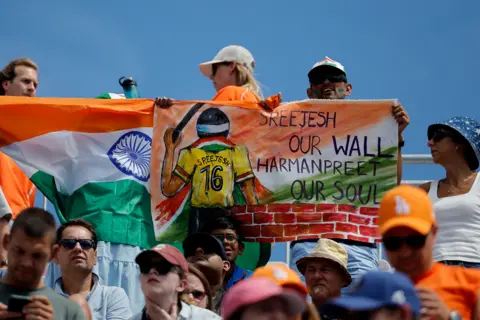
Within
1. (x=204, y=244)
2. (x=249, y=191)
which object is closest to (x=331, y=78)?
(x=249, y=191)

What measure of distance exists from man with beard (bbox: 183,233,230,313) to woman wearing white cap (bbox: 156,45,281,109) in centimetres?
182

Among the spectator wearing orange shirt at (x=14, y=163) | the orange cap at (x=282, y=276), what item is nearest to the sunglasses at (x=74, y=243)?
the spectator wearing orange shirt at (x=14, y=163)

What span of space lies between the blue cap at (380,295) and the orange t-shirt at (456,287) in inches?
32.6

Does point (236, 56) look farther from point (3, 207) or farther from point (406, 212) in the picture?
point (406, 212)

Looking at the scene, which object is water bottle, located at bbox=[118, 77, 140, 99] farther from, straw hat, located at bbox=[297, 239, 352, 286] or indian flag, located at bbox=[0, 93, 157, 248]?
straw hat, located at bbox=[297, 239, 352, 286]

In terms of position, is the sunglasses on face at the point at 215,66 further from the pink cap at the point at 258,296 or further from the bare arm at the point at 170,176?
the pink cap at the point at 258,296

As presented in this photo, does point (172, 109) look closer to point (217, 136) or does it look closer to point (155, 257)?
point (217, 136)

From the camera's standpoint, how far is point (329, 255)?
24.5 ft

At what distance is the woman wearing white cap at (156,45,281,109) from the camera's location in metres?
9.41

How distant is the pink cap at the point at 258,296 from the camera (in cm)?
477

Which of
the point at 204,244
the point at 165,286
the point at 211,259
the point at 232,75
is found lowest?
the point at 165,286

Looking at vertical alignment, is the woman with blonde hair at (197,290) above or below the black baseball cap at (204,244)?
below

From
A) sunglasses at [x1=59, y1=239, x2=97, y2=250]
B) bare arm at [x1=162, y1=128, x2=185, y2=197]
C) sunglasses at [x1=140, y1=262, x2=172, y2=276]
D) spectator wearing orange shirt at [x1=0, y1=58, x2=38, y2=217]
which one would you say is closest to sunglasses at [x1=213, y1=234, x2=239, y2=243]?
bare arm at [x1=162, y1=128, x2=185, y2=197]

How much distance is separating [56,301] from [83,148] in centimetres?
379
